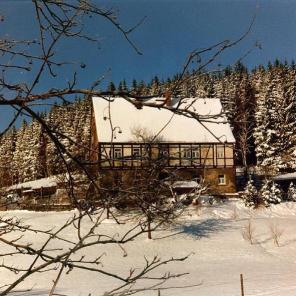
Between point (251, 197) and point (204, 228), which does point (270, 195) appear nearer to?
point (251, 197)

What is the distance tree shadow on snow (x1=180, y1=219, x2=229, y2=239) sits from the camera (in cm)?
3142

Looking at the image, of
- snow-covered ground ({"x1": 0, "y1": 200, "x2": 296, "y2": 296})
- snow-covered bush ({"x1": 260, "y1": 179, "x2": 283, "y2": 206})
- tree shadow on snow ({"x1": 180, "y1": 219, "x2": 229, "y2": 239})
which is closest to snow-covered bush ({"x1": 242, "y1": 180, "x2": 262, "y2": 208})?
snow-covered bush ({"x1": 260, "y1": 179, "x2": 283, "y2": 206})

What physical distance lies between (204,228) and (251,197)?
7.00 m

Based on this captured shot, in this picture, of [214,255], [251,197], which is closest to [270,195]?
[251,197]

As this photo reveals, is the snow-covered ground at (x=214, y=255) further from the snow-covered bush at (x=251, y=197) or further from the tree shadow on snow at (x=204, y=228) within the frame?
the snow-covered bush at (x=251, y=197)

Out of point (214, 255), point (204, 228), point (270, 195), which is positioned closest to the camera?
point (214, 255)

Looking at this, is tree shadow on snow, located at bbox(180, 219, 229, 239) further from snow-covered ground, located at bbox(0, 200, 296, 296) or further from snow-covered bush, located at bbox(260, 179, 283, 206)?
snow-covered bush, located at bbox(260, 179, 283, 206)

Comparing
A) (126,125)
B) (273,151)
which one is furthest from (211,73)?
(273,151)

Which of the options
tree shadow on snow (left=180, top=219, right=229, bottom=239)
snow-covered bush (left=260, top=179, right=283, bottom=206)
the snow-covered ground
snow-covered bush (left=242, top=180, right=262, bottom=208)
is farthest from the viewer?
snow-covered bush (left=260, top=179, right=283, bottom=206)

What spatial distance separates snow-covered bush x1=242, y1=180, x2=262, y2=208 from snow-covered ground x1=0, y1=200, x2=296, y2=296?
59 centimetres

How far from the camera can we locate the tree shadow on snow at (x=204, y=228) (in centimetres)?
3142

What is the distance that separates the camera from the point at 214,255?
92.9ft

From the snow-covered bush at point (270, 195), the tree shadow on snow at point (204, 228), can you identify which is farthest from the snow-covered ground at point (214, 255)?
the snow-covered bush at point (270, 195)

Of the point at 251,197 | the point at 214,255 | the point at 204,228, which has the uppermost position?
the point at 251,197
